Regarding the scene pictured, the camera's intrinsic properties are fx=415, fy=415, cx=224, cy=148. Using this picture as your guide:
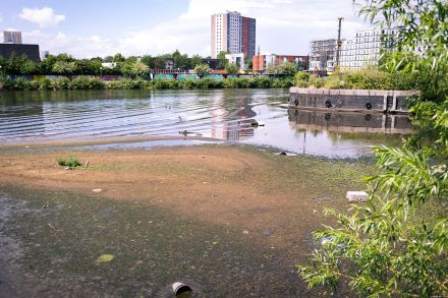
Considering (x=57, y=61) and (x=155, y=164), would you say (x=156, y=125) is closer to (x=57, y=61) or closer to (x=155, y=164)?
(x=155, y=164)

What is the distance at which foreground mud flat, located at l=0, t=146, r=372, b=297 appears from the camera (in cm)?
727

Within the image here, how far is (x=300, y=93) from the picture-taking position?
45094 mm

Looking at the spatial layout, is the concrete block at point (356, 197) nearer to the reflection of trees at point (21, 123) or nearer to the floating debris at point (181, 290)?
the floating debris at point (181, 290)

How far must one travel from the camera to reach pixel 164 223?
32.4ft

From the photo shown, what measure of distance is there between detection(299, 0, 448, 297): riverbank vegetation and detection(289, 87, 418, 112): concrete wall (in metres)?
36.7

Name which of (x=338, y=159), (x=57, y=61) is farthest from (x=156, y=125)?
(x=57, y=61)

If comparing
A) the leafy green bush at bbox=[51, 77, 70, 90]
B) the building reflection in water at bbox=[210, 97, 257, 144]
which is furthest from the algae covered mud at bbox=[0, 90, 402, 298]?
the leafy green bush at bbox=[51, 77, 70, 90]

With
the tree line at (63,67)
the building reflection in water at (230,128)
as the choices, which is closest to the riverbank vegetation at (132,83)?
the tree line at (63,67)

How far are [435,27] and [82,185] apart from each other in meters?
11.8

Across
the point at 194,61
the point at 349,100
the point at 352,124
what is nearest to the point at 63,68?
the point at 194,61

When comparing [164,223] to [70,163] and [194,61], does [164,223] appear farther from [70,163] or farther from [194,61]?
[194,61]

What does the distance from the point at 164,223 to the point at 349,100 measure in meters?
34.8

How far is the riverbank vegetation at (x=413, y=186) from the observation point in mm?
2781

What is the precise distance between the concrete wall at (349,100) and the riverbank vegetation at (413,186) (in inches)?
1446
